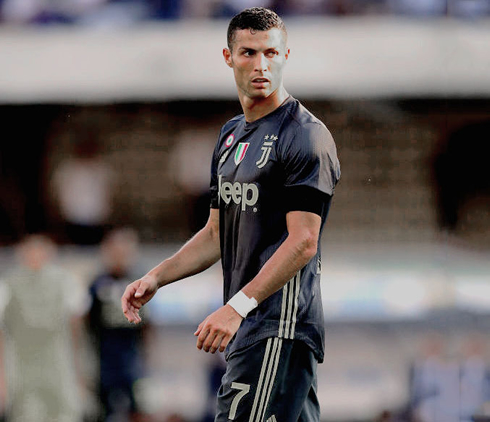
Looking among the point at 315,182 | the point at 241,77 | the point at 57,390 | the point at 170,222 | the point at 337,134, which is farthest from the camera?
the point at 337,134

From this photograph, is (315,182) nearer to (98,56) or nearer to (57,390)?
(57,390)

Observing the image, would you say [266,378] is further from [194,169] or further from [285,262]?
[194,169]

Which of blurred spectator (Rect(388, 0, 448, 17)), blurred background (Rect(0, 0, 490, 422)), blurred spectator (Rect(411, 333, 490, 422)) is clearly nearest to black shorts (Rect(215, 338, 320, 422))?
blurred spectator (Rect(411, 333, 490, 422))

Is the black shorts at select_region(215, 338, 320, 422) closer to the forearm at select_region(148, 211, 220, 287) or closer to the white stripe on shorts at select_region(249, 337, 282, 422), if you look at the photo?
the white stripe on shorts at select_region(249, 337, 282, 422)

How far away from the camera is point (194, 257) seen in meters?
3.76

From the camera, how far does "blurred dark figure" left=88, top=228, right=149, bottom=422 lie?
837cm

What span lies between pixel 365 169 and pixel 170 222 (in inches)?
116

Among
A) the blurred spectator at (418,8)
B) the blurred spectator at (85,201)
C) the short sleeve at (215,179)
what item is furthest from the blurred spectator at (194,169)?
the short sleeve at (215,179)

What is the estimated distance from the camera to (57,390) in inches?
329

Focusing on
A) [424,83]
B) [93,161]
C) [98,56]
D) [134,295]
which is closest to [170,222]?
[93,161]

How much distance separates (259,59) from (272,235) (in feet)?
1.96

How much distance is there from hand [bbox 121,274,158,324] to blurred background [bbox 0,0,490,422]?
5326mm

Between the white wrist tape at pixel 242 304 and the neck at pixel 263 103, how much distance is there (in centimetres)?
68

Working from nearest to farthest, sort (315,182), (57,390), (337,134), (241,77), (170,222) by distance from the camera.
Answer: (315,182), (241,77), (57,390), (170,222), (337,134)
